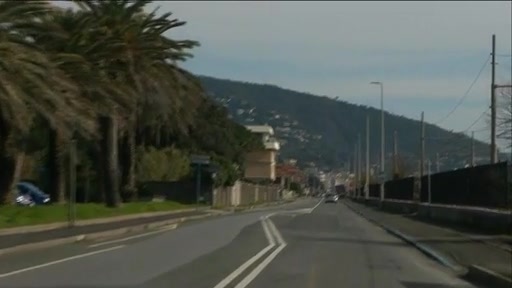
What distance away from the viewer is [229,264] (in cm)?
2508

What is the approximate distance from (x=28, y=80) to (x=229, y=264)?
49.6ft

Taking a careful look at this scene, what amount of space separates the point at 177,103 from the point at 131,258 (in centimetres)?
2931

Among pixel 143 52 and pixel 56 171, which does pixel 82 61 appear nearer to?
pixel 143 52

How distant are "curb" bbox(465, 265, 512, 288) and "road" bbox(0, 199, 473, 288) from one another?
1.45ft

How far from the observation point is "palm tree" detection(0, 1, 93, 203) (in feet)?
119

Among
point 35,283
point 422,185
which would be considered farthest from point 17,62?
point 422,185

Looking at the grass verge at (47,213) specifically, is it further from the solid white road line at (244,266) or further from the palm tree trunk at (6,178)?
the solid white road line at (244,266)

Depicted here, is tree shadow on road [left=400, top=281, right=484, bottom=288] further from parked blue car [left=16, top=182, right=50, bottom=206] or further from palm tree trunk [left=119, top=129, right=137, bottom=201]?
palm tree trunk [left=119, top=129, right=137, bottom=201]

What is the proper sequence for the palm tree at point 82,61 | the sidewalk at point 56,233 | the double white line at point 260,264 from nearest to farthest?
the double white line at point 260,264
the sidewalk at point 56,233
the palm tree at point 82,61

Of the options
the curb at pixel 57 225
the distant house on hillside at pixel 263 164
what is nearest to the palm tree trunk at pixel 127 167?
the curb at pixel 57 225

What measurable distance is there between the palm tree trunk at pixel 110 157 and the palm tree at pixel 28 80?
1151 centimetres

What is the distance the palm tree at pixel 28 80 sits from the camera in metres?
36.2

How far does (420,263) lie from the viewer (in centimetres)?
2688

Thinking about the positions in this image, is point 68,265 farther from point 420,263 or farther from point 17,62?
point 17,62
